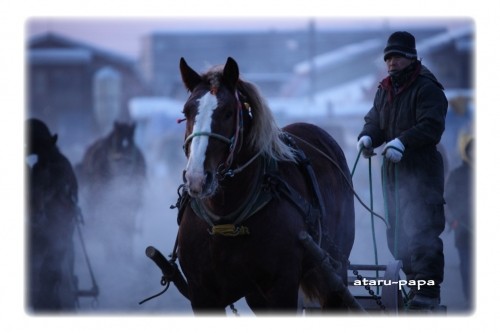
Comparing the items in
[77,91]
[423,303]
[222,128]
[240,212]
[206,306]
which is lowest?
[423,303]

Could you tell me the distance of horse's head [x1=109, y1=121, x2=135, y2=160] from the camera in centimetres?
1509

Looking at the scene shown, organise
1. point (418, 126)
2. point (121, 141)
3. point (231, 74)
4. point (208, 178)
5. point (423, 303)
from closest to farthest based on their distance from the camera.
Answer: point (208, 178) → point (231, 74) → point (418, 126) → point (423, 303) → point (121, 141)

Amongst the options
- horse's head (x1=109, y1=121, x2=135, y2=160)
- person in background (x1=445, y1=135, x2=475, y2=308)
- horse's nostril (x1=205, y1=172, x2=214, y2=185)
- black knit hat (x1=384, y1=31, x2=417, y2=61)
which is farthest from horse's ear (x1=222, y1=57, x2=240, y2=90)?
horse's head (x1=109, y1=121, x2=135, y2=160)

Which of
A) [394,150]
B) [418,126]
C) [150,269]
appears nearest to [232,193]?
[394,150]

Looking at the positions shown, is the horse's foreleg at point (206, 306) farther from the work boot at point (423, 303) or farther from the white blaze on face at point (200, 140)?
the work boot at point (423, 303)

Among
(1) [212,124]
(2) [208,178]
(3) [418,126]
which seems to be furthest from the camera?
(3) [418,126]

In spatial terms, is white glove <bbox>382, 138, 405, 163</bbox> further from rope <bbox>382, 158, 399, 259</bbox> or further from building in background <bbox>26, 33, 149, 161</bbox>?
building in background <bbox>26, 33, 149, 161</bbox>

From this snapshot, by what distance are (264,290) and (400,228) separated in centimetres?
156

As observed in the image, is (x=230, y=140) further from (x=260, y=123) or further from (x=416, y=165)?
(x=416, y=165)

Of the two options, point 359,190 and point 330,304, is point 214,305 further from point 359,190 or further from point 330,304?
point 359,190

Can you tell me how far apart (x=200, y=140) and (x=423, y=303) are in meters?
2.38

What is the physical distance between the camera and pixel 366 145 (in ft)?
23.3

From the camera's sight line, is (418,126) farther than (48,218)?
No

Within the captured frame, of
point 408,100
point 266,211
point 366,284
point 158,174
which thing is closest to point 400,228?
point 366,284
